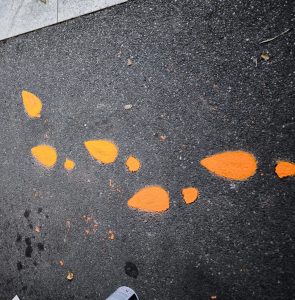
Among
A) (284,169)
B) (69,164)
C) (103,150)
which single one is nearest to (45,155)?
(69,164)

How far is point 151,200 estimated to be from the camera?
2068mm

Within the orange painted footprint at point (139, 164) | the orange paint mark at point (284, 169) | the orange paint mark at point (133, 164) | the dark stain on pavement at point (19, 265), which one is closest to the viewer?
the orange paint mark at point (284, 169)

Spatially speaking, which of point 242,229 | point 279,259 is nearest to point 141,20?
point 242,229

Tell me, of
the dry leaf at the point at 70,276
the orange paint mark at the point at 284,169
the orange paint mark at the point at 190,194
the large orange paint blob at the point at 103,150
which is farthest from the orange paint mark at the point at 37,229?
the orange paint mark at the point at 284,169

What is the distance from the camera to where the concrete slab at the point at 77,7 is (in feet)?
7.06

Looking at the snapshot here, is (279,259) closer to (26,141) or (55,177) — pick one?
(55,177)

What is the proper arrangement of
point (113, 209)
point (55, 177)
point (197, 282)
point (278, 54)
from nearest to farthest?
1. point (278, 54)
2. point (197, 282)
3. point (113, 209)
4. point (55, 177)

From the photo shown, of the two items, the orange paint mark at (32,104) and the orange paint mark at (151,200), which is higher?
the orange paint mark at (32,104)

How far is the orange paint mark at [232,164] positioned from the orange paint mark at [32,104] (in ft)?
4.95

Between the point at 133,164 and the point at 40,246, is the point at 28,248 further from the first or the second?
the point at 133,164

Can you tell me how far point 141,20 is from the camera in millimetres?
2047

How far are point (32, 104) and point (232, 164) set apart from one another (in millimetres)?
1773

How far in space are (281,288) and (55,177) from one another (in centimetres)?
185

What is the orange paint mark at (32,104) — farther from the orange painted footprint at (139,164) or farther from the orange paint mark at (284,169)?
the orange paint mark at (284,169)
